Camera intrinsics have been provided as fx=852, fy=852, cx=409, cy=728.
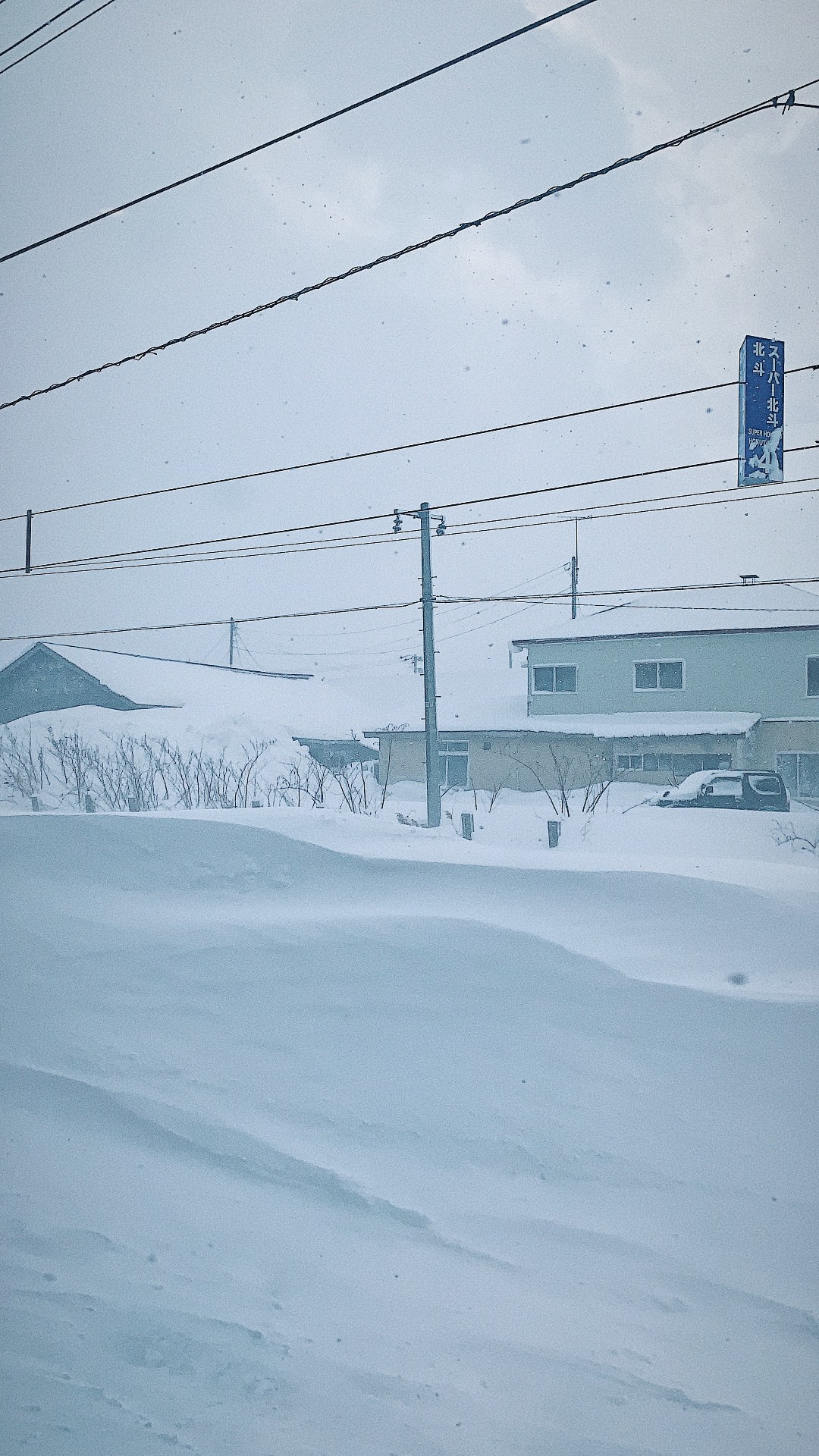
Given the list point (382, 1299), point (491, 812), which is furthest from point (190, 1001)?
point (491, 812)

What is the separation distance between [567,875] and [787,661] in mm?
14612

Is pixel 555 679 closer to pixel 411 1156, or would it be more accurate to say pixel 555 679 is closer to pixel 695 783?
pixel 695 783

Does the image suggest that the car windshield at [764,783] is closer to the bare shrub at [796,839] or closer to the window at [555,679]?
the bare shrub at [796,839]

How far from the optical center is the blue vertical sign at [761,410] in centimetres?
517

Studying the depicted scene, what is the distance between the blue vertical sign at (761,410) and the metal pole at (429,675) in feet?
24.3

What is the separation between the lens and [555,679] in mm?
19531

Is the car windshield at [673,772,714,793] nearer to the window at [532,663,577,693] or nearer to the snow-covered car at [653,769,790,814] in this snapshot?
the snow-covered car at [653,769,790,814]

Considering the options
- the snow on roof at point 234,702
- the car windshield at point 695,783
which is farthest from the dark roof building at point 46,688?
the car windshield at point 695,783

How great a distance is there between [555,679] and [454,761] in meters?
2.99

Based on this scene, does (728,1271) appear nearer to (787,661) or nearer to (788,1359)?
(788,1359)

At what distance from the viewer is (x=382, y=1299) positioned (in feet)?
8.67

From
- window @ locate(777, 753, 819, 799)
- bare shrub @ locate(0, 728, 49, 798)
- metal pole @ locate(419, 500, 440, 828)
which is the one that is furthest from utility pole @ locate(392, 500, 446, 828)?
window @ locate(777, 753, 819, 799)

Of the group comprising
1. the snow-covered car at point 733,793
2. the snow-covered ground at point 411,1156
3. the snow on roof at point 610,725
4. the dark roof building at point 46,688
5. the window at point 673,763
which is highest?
the dark roof building at point 46,688

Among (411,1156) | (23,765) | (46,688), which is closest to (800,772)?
(23,765)
